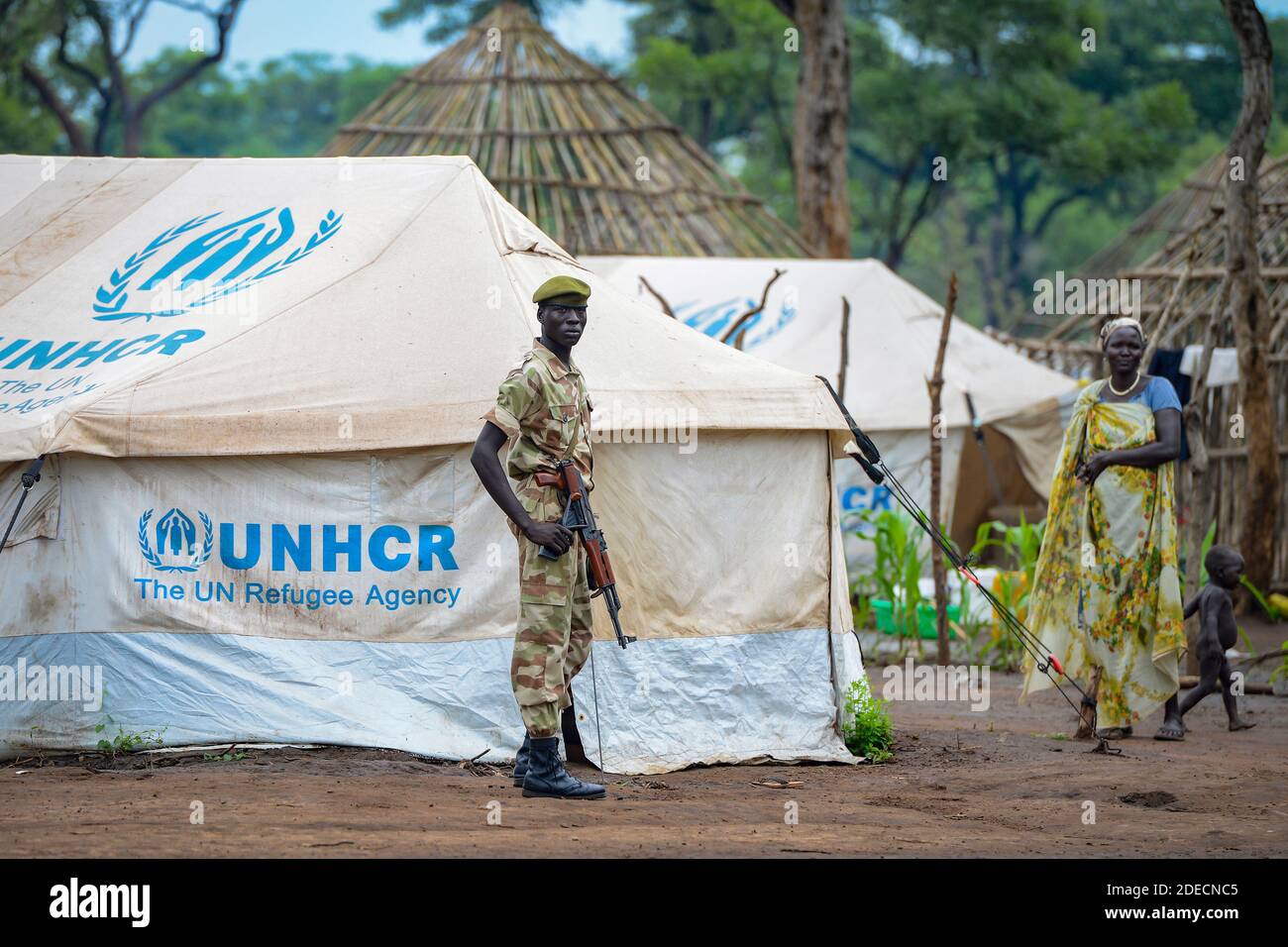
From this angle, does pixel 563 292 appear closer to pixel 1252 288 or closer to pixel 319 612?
pixel 319 612

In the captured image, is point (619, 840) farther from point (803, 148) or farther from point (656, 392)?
point (803, 148)

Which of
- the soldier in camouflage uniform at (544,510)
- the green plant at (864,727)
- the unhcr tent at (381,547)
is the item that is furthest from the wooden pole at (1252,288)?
the soldier in camouflage uniform at (544,510)

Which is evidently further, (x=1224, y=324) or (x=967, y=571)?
(x=1224, y=324)

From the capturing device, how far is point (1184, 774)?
235 inches

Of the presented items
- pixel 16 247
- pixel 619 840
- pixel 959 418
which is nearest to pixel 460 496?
pixel 619 840

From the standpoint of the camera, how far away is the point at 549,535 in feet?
16.5

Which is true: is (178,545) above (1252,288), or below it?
below

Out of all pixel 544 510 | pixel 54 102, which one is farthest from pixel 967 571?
pixel 54 102

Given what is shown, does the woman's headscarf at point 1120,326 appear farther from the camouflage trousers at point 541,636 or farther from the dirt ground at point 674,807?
the camouflage trousers at point 541,636

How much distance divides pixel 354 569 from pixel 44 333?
70.5 inches

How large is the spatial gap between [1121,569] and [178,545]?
12.5 feet

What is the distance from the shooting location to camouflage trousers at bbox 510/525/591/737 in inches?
201

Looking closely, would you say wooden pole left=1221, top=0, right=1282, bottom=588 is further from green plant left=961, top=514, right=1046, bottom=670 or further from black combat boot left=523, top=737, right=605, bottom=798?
black combat boot left=523, top=737, right=605, bottom=798

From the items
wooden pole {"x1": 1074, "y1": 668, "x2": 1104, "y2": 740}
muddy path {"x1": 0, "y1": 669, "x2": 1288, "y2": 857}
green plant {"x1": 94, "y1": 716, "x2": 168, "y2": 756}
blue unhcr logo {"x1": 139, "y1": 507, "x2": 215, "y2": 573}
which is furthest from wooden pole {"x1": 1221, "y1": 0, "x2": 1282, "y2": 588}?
green plant {"x1": 94, "y1": 716, "x2": 168, "y2": 756}
